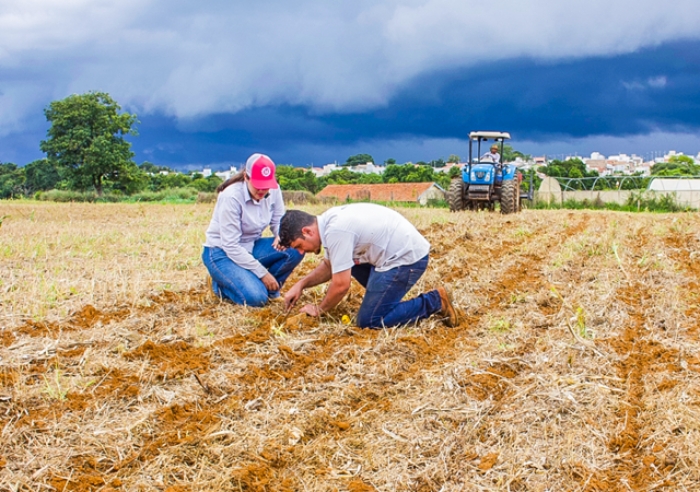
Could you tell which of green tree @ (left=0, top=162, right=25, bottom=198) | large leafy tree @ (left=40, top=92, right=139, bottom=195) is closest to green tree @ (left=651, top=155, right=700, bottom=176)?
large leafy tree @ (left=40, top=92, right=139, bottom=195)

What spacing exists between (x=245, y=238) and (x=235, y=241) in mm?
248

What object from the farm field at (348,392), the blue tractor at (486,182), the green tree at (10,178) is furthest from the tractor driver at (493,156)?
the green tree at (10,178)

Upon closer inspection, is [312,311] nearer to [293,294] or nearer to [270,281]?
[293,294]

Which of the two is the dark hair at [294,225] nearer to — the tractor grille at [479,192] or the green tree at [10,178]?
the tractor grille at [479,192]

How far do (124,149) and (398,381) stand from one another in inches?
1939

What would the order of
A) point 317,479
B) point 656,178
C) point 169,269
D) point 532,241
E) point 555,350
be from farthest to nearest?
point 656,178 → point 532,241 → point 169,269 → point 555,350 → point 317,479

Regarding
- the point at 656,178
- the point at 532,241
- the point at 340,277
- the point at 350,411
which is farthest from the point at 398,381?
the point at 656,178

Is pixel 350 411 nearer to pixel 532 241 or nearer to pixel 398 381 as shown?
pixel 398 381

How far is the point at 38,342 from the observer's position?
4.59m

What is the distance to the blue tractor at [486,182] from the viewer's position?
17.0 metres

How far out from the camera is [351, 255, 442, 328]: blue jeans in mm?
4730

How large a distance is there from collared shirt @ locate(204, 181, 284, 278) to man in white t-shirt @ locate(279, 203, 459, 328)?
2.34 ft

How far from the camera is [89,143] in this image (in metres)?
48.1

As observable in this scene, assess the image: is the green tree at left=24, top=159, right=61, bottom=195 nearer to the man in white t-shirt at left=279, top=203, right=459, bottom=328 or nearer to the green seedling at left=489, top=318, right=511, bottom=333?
the man in white t-shirt at left=279, top=203, right=459, bottom=328
